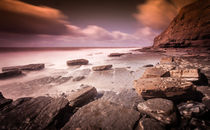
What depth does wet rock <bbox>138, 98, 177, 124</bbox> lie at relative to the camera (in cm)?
138

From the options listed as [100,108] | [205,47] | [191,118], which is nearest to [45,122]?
[100,108]

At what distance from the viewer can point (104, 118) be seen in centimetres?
151

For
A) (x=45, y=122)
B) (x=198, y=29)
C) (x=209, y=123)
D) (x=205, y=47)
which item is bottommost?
(x=45, y=122)

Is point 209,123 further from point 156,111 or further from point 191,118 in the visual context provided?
point 156,111

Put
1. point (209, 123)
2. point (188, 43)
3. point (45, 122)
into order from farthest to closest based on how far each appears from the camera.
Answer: point (188, 43) < point (45, 122) < point (209, 123)

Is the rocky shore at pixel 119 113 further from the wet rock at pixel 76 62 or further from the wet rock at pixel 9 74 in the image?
the wet rock at pixel 76 62

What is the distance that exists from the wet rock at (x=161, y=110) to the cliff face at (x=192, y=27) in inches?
656

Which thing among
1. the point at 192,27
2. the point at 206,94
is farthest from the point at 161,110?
the point at 192,27

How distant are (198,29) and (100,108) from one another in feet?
61.9

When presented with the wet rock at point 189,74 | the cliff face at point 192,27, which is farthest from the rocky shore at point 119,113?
the cliff face at point 192,27

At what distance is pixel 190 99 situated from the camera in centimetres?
191

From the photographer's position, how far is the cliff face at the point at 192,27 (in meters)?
11.9

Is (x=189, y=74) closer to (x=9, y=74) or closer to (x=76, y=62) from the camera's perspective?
(x=76, y=62)

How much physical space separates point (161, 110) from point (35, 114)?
2.38 metres
